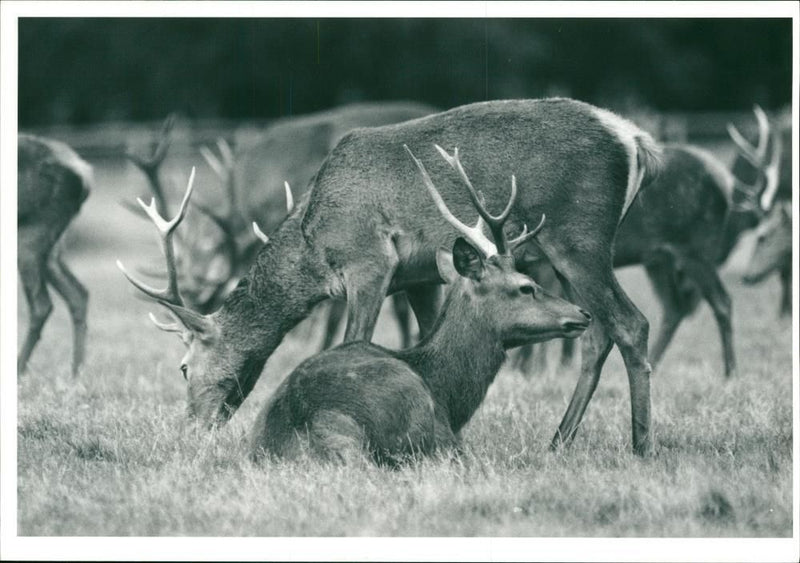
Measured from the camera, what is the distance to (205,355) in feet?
24.7

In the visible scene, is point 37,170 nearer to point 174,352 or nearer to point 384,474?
point 174,352

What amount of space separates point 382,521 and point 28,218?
4521mm

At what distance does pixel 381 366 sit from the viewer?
652cm

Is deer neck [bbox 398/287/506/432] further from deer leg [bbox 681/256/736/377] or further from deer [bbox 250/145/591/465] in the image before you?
deer leg [bbox 681/256/736/377]

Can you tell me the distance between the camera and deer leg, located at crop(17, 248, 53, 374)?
31.1 feet

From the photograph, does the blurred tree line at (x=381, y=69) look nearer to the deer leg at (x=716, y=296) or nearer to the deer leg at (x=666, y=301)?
the deer leg at (x=666, y=301)

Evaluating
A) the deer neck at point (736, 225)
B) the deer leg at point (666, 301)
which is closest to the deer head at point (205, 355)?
the deer leg at point (666, 301)

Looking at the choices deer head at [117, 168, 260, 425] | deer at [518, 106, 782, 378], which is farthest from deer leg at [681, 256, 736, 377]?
deer head at [117, 168, 260, 425]

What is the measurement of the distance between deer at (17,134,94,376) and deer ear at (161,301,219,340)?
2311 mm

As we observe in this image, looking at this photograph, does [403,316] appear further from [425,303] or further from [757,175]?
[757,175]

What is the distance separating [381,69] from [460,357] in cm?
1229

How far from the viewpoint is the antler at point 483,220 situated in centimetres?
671

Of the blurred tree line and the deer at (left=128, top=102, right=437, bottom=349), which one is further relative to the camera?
the blurred tree line

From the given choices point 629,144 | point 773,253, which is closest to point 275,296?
point 629,144
